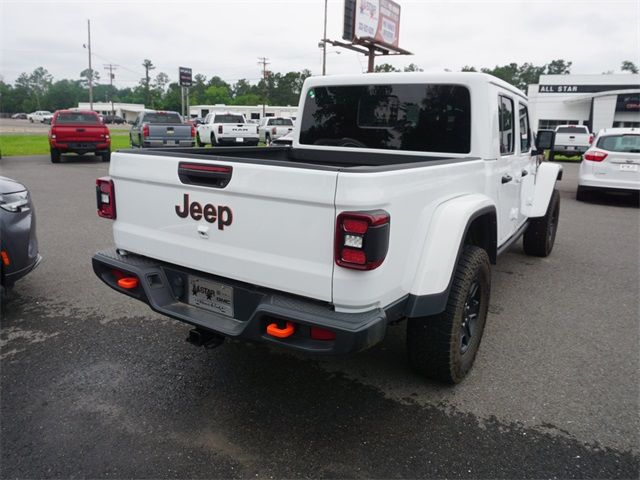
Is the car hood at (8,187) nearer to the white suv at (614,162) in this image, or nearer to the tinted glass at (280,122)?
the white suv at (614,162)

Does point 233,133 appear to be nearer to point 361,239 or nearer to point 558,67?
point 361,239

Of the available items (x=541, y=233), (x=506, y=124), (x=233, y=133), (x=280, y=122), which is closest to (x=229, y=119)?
(x=233, y=133)

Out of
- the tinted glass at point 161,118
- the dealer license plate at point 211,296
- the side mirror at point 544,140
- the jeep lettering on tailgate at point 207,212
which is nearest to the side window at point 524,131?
the side mirror at point 544,140

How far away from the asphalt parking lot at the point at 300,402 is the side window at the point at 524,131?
1527mm

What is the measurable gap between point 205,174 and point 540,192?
432cm

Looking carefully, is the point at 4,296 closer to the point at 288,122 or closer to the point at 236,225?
the point at 236,225

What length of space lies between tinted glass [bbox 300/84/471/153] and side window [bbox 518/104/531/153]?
122 centimetres

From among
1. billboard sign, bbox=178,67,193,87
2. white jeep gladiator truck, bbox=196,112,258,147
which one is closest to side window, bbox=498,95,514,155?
white jeep gladiator truck, bbox=196,112,258,147

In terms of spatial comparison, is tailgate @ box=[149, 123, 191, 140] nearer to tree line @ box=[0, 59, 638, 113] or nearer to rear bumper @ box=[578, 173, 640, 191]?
rear bumper @ box=[578, 173, 640, 191]

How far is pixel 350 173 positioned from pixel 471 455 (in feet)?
5.08

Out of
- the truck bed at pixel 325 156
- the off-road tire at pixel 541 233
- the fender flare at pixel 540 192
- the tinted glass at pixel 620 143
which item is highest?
the tinted glass at pixel 620 143

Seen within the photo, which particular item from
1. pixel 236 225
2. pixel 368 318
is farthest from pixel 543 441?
pixel 236 225

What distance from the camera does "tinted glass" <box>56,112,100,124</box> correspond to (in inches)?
642

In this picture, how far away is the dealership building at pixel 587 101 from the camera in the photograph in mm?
42719
